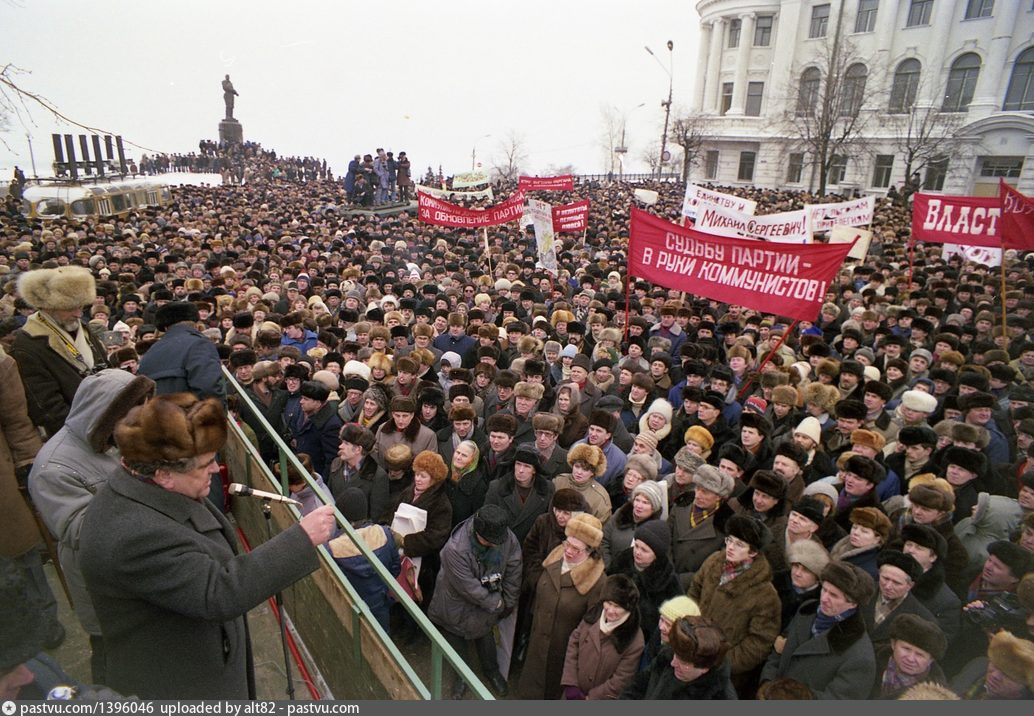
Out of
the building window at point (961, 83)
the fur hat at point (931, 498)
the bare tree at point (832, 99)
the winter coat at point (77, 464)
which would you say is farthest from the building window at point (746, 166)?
the winter coat at point (77, 464)

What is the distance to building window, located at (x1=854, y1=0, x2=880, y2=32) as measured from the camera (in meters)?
43.6

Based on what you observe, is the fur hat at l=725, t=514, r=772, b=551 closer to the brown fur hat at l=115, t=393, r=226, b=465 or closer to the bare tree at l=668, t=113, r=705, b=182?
the brown fur hat at l=115, t=393, r=226, b=465

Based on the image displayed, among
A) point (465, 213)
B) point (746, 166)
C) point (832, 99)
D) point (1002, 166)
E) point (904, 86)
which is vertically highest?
point (904, 86)

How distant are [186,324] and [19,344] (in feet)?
3.23

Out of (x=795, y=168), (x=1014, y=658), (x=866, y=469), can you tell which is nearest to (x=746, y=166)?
(x=795, y=168)

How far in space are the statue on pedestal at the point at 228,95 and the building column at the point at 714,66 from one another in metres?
39.3

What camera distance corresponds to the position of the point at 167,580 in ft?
6.24

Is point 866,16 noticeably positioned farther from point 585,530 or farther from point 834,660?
point 834,660

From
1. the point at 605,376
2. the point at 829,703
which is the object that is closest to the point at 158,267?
the point at 605,376

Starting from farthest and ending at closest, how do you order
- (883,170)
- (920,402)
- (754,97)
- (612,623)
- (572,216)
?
(754,97) → (883,170) → (572,216) → (920,402) → (612,623)

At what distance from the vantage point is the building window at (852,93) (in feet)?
133

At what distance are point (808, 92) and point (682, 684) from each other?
5235 centimetres

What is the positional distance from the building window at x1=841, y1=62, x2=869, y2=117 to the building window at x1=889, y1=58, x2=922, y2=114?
215cm

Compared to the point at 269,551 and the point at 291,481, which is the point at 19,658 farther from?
the point at 291,481
